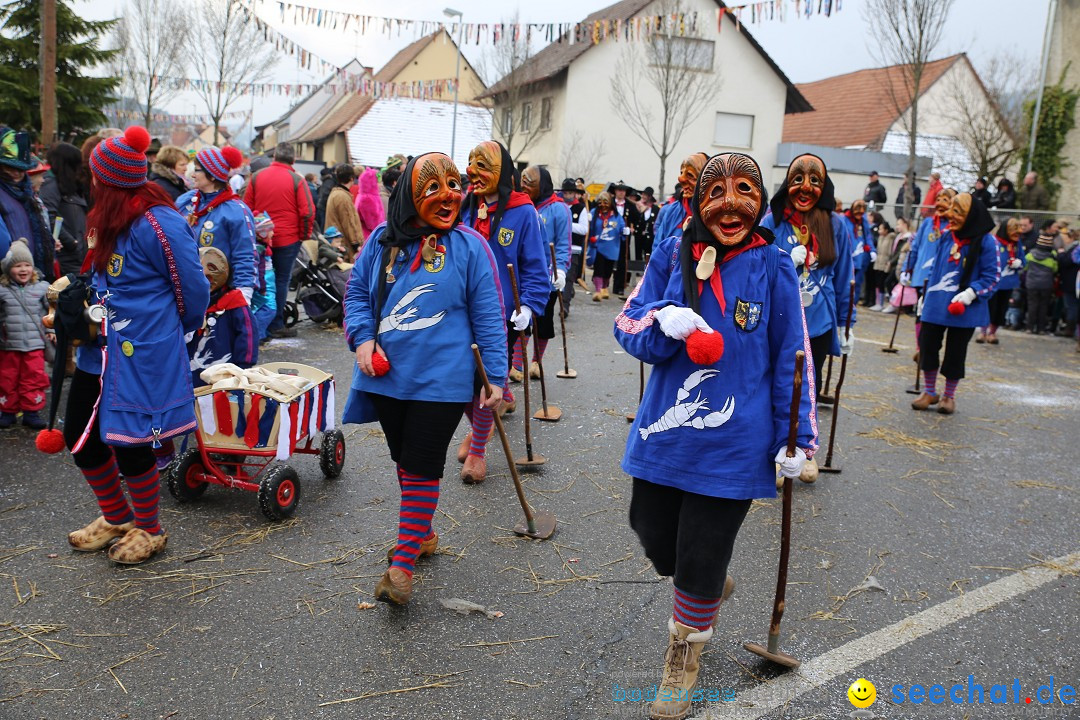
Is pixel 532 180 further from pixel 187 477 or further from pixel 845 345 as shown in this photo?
pixel 187 477

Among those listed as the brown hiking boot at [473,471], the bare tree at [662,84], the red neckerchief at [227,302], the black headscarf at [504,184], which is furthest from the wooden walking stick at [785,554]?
the bare tree at [662,84]

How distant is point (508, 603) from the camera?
4.00 metres

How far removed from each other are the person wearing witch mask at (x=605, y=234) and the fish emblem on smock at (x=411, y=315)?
1208 centimetres

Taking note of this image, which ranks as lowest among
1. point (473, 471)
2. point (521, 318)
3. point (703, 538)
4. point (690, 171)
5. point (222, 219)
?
point (473, 471)

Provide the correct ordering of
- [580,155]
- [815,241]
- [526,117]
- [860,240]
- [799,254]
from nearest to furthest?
[799,254] < [815,241] < [860,240] < [580,155] < [526,117]

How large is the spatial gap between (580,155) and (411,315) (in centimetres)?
2859

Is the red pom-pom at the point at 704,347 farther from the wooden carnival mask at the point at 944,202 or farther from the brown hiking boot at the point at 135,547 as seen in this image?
the wooden carnival mask at the point at 944,202

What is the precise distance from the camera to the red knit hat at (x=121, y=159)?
395 centimetres

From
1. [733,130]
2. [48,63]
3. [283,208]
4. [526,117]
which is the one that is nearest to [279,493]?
[283,208]

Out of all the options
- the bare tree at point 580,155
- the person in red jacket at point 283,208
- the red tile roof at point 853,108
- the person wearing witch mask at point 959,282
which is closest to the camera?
the person wearing witch mask at point 959,282

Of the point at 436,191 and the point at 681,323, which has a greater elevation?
the point at 436,191

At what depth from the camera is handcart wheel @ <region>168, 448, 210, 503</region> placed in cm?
499

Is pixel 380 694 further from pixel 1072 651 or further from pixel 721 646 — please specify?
pixel 1072 651

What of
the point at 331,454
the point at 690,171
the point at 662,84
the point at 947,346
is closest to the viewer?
the point at 331,454
